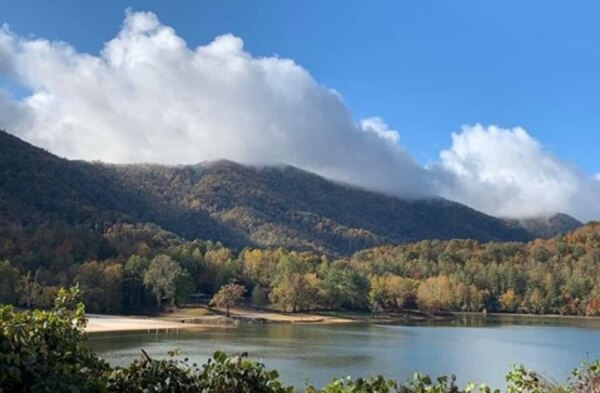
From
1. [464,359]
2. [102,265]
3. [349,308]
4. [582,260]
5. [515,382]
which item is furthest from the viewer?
[582,260]

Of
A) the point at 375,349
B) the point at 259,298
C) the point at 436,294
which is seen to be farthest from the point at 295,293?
the point at 375,349

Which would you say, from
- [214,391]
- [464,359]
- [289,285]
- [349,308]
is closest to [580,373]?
[214,391]

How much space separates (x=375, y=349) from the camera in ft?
183

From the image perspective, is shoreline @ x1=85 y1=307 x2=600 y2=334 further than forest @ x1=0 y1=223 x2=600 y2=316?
No

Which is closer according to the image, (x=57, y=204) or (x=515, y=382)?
(x=515, y=382)

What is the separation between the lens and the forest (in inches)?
3450

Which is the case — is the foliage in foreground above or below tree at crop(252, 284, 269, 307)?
above

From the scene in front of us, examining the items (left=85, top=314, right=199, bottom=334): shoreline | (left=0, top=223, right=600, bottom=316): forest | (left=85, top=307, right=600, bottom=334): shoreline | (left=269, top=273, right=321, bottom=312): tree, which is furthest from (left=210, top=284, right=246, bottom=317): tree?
(left=85, top=314, right=199, bottom=334): shoreline

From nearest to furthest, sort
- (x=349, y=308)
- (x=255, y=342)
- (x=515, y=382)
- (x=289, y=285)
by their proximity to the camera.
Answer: (x=515, y=382)
(x=255, y=342)
(x=289, y=285)
(x=349, y=308)

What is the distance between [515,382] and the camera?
6.41 metres

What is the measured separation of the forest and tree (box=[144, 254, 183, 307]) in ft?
→ 0.47

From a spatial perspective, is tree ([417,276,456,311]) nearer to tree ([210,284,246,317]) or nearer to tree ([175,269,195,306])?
tree ([210,284,246,317])

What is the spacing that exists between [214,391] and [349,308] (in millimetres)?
109282

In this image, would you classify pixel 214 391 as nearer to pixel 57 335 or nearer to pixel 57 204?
pixel 57 335
